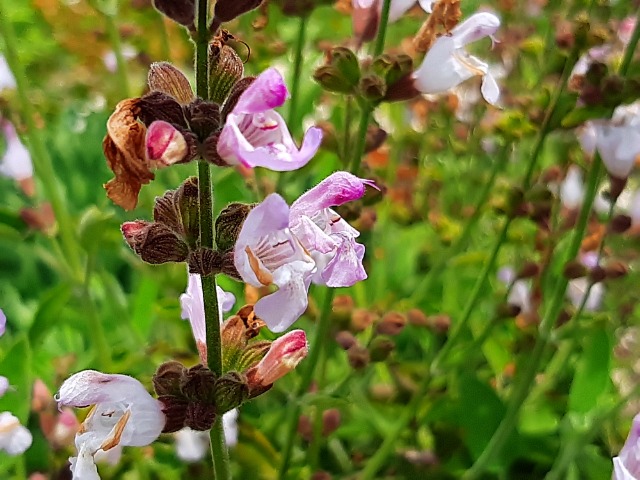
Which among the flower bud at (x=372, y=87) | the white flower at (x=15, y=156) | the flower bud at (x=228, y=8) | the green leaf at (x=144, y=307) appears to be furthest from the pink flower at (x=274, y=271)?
the white flower at (x=15, y=156)

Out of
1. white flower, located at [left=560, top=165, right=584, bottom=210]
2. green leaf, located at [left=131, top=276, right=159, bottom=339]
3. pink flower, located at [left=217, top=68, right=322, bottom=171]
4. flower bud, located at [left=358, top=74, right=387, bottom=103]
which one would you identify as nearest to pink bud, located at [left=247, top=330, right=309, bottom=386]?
pink flower, located at [left=217, top=68, right=322, bottom=171]

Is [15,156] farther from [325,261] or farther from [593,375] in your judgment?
[593,375]

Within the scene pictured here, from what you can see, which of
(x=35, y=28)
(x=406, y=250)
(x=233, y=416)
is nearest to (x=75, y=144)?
(x=35, y=28)

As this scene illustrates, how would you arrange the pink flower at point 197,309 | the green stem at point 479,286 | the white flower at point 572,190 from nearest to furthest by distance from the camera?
the pink flower at point 197,309 → the green stem at point 479,286 → the white flower at point 572,190

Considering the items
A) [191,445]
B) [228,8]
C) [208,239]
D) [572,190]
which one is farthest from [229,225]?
[572,190]

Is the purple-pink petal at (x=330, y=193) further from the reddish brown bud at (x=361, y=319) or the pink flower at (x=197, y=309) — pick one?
the reddish brown bud at (x=361, y=319)

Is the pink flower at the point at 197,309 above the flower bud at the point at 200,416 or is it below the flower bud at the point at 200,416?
above

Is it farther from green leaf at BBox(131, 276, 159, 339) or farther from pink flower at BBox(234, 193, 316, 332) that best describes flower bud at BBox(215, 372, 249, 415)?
green leaf at BBox(131, 276, 159, 339)
